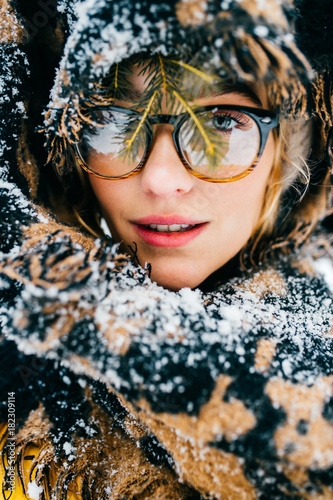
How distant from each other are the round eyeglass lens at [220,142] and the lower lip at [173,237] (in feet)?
0.73

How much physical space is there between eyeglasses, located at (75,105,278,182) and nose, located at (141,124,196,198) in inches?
0.7

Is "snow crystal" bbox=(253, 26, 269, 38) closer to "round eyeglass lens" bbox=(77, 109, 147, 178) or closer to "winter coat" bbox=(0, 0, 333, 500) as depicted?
"winter coat" bbox=(0, 0, 333, 500)

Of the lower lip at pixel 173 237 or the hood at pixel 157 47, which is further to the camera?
the lower lip at pixel 173 237

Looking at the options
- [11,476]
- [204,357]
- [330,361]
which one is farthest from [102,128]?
[11,476]

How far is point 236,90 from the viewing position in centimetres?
101

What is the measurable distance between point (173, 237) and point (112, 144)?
375 mm

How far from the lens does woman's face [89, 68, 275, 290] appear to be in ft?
3.46

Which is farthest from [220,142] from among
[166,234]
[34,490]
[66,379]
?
[34,490]

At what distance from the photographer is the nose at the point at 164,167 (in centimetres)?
105

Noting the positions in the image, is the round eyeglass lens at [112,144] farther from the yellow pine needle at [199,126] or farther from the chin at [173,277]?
the chin at [173,277]

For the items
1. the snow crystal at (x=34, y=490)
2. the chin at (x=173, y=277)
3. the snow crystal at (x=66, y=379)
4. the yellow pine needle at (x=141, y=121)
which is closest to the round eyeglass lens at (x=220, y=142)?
the yellow pine needle at (x=141, y=121)

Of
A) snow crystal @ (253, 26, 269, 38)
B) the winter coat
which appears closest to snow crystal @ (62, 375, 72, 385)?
the winter coat

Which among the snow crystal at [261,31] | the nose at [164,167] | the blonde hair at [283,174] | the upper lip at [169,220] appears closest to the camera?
the snow crystal at [261,31]

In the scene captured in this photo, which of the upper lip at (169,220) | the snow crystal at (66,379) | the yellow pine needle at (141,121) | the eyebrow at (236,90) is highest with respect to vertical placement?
the eyebrow at (236,90)
